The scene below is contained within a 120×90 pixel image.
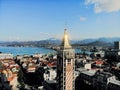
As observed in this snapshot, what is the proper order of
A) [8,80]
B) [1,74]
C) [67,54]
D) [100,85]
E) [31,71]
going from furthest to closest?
[31,71] < [1,74] < [8,80] < [100,85] < [67,54]

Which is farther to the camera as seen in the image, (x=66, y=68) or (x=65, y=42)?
(x=65, y=42)

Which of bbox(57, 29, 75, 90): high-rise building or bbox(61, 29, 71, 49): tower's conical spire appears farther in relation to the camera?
bbox(61, 29, 71, 49): tower's conical spire

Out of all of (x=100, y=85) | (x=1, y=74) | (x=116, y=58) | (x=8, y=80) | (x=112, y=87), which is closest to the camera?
(x=112, y=87)

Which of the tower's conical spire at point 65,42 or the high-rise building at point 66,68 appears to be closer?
the high-rise building at point 66,68

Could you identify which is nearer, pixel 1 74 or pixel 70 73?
pixel 70 73

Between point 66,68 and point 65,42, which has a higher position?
point 65,42

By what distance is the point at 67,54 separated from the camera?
9.17 m

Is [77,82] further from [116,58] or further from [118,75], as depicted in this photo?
[116,58]

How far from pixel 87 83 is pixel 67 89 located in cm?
682

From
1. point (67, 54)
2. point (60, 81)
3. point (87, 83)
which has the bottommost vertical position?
point (87, 83)

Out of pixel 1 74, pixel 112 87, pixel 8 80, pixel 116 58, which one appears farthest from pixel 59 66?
pixel 116 58

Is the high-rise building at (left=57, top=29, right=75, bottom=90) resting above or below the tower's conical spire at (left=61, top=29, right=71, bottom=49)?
below

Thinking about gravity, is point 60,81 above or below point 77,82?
above

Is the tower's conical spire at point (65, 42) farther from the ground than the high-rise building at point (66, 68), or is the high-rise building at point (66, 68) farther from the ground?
the tower's conical spire at point (65, 42)
